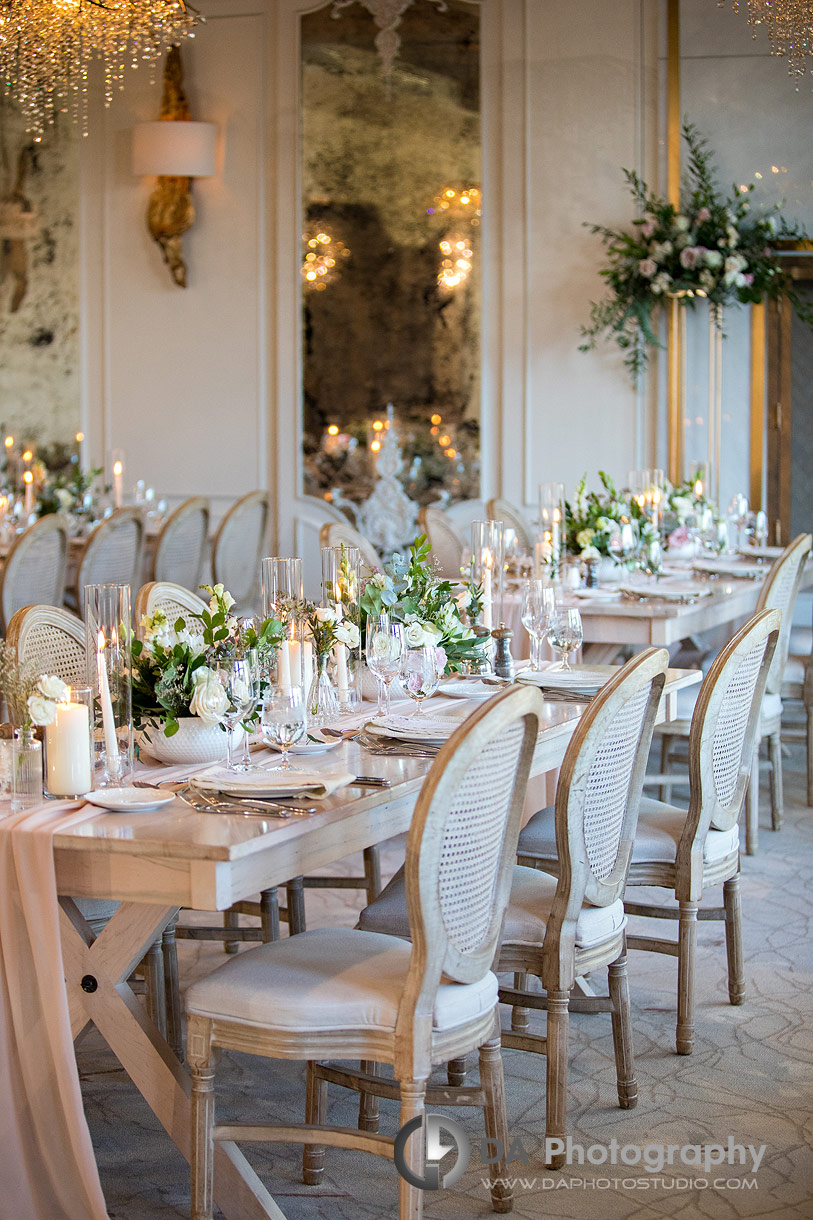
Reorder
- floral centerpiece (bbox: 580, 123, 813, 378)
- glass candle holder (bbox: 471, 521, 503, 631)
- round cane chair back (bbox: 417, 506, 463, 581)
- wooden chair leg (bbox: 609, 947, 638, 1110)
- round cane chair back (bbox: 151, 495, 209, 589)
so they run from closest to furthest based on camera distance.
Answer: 1. wooden chair leg (bbox: 609, 947, 638, 1110)
2. glass candle holder (bbox: 471, 521, 503, 631)
3. round cane chair back (bbox: 417, 506, 463, 581)
4. round cane chair back (bbox: 151, 495, 209, 589)
5. floral centerpiece (bbox: 580, 123, 813, 378)

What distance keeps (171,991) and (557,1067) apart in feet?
3.17

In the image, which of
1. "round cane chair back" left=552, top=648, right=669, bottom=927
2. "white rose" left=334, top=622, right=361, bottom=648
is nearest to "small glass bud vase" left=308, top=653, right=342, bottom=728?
"white rose" left=334, top=622, right=361, bottom=648

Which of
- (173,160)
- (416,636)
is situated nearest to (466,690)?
(416,636)

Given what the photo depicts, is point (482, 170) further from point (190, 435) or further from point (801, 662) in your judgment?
point (801, 662)

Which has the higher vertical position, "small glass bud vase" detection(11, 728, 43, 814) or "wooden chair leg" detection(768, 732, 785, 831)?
"small glass bud vase" detection(11, 728, 43, 814)

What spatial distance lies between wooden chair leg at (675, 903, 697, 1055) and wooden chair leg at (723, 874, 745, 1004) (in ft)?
0.81

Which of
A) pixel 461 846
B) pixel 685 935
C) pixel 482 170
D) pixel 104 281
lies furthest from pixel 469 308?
pixel 461 846

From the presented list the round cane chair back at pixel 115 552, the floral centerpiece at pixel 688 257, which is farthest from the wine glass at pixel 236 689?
the floral centerpiece at pixel 688 257

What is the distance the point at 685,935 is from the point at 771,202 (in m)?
6.10

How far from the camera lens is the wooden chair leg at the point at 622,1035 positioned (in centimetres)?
297

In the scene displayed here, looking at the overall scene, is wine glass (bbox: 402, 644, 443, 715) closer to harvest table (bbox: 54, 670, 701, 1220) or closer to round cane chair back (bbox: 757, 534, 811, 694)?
harvest table (bbox: 54, 670, 701, 1220)

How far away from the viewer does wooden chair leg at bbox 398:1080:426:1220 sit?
2.22 meters

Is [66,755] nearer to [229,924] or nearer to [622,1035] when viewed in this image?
[622,1035]

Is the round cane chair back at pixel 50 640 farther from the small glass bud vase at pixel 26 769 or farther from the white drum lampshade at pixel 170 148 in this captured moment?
the white drum lampshade at pixel 170 148
